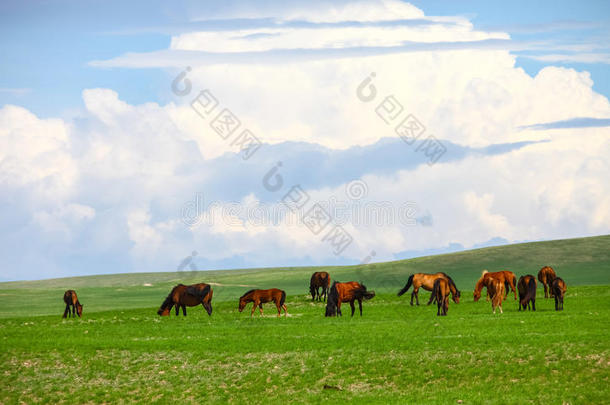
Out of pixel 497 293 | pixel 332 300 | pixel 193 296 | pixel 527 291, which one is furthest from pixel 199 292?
pixel 527 291

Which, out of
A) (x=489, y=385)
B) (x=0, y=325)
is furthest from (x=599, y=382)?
(x=0, y=325)

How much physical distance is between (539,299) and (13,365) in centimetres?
3125

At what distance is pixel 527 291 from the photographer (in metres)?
37.3

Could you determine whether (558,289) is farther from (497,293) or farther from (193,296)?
(193,296)

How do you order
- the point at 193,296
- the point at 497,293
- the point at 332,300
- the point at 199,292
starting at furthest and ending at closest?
the point at 193,296 < the point at 199,292 < the point at 332,300 < the point at 497,293

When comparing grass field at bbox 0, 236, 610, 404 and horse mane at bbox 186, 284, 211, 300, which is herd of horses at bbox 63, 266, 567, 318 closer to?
horse mane at bbox 186, 284, 211, 300

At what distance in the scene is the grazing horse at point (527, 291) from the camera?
121 ft

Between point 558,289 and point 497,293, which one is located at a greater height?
point 558,289

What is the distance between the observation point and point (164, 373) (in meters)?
25.6

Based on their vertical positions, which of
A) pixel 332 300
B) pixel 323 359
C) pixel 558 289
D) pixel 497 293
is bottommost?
pixel 323 359

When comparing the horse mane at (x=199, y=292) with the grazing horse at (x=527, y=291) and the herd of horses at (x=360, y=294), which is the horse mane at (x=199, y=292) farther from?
the grazing horse at (x=527, y=291)

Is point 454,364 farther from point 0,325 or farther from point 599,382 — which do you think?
point 0,325

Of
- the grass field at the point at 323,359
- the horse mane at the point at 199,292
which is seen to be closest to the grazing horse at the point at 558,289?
the grass field at the point at 323,359

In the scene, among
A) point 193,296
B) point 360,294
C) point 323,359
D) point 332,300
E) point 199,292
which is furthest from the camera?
point 193,296
